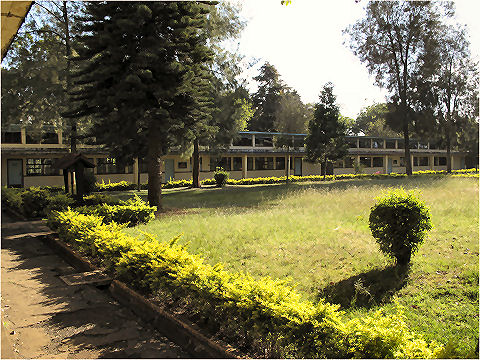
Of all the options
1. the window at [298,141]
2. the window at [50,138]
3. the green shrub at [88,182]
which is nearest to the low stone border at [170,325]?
the green shrub at [88,182]

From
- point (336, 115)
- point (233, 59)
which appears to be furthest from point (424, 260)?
point (336, 115)

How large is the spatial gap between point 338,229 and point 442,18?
98.9 ft

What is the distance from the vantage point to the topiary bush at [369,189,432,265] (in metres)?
5.57

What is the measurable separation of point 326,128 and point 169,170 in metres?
13.4

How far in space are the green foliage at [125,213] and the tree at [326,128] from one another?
22.7 metres

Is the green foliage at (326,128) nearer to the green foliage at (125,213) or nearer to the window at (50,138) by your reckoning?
the window at (50,138)

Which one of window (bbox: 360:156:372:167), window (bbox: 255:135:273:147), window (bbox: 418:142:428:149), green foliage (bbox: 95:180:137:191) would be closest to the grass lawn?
green foliage (bbox: 95:180:137:191)

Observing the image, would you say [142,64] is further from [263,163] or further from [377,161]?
[377,161]

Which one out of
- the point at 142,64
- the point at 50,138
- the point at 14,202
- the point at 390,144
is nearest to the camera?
the point at 142,64

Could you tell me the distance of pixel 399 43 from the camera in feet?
102

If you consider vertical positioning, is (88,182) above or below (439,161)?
below

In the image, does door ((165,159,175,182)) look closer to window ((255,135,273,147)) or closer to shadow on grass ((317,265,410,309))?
window ((255,135,273,147))

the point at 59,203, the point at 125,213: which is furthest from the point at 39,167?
the point at 125,213

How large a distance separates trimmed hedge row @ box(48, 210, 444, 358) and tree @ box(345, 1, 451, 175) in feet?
103
